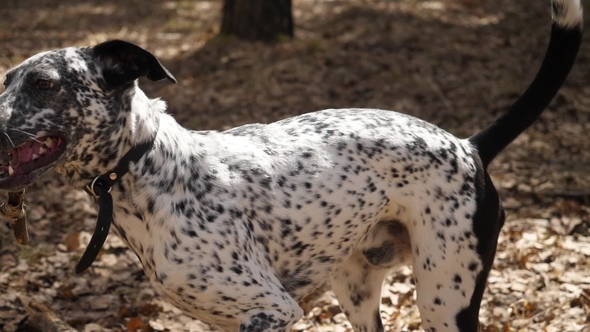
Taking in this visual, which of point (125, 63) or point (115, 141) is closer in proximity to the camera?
point (115, 141)

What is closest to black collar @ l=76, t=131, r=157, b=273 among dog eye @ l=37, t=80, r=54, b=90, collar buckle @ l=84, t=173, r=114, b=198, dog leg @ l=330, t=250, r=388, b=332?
collar buckle @ l=84, t=173, r=114, b=198

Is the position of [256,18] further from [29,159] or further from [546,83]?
[29,159]

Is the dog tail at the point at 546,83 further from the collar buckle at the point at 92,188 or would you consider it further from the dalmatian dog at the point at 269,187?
the collar buckle at the point at 92,188

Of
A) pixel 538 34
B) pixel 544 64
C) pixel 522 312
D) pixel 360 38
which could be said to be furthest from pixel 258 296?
pixel 538 34

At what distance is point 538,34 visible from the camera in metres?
11.1

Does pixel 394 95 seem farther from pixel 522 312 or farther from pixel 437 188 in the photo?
pixel 437 188

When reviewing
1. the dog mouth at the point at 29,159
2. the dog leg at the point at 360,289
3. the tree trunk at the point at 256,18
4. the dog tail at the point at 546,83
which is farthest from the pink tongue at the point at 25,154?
the tree trunk at the point at 256,18

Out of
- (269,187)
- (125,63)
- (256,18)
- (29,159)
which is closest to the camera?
(29,159)

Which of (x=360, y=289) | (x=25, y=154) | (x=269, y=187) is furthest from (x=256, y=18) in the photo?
(x=25, y=154)

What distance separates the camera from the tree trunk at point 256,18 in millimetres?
10344

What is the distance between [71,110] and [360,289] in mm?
1935

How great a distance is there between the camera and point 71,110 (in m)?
3.22

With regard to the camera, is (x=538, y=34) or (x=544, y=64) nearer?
(x=544, y=64)

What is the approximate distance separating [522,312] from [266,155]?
2.42m
